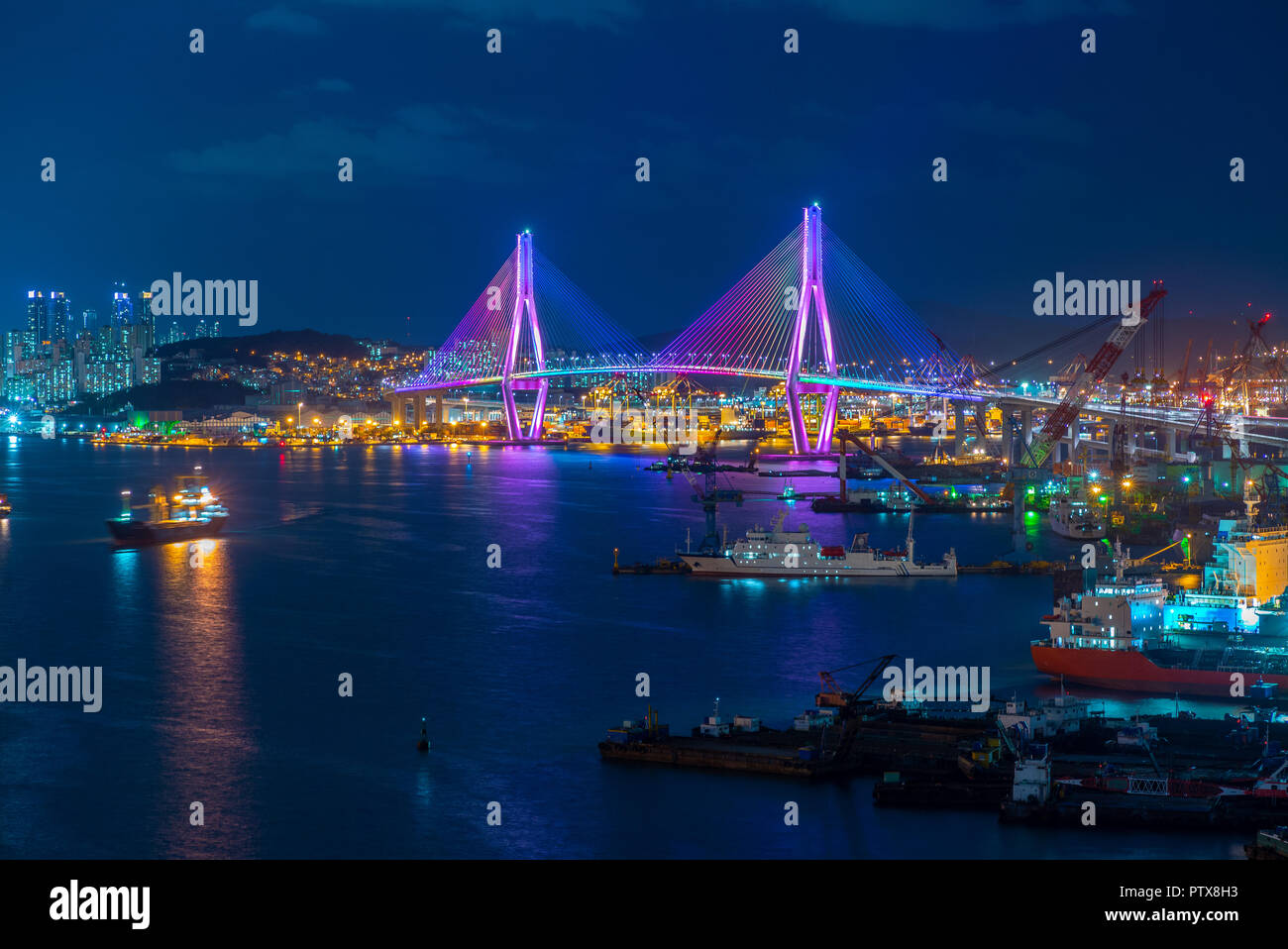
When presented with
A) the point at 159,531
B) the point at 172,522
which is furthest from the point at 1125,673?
the point at 172,522

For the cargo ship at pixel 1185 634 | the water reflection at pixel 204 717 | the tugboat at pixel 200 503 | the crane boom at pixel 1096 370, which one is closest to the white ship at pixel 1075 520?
the crane boom at pixel 1096 370

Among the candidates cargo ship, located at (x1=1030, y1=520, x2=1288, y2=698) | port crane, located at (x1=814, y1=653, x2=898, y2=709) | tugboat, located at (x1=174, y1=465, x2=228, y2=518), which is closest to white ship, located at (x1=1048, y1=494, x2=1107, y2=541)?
cargo ship, located at (x1=1030, y1=520, x2=1288, y2=698)

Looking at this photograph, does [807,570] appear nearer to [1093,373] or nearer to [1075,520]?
[1075,520]

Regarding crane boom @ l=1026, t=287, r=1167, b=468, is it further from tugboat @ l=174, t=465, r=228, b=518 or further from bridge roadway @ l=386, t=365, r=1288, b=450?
tugboat @ l=174, t=465, r=228, b=518

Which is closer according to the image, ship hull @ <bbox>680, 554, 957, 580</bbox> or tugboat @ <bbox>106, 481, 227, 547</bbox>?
ship hull @ <bbox>680, 554, 957, 580</bbox>

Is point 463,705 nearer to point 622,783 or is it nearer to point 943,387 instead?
point 622,783
